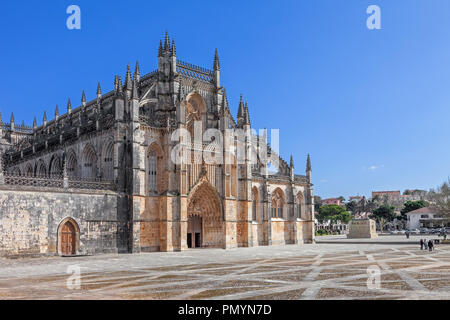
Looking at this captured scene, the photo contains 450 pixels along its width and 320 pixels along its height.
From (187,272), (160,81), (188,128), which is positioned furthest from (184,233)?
(187,272)

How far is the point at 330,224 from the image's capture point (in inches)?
4481

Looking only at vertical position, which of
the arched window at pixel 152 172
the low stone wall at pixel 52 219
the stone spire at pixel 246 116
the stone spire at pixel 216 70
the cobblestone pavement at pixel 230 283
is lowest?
the cobblestone pavement at pixel 230 283

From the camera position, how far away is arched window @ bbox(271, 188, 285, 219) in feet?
171

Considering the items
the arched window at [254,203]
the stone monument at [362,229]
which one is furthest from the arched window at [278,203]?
the stone monument at [362,229]

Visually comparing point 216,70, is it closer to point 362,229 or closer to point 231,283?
point 231,283

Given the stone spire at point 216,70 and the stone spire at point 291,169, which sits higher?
the stone spire at point 216,70

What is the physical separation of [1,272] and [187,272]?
28.5 feet

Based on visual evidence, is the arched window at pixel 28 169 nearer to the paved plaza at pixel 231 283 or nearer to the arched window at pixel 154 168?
the arched window at pixel 154 168

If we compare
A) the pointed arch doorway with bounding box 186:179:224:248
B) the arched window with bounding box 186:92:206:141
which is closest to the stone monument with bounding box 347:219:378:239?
the pointed arch doorway with bounding box 186:179:224:248

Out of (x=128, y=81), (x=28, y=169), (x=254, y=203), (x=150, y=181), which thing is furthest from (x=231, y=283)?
(x=28, y=169)

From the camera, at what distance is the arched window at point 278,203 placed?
52209mm

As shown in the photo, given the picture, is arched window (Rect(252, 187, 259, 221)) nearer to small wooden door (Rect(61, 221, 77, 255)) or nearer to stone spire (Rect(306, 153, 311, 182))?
stone spire (Rect(306, 153, 311, 182))

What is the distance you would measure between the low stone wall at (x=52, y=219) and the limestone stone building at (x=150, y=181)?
0.07 metres
